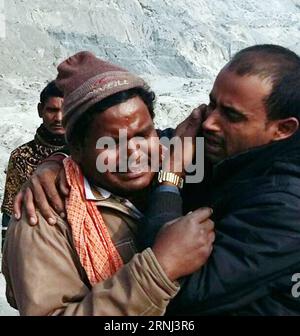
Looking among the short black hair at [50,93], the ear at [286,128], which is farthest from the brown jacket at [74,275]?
the short black hair at [50,93]

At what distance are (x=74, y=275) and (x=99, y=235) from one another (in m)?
0.14

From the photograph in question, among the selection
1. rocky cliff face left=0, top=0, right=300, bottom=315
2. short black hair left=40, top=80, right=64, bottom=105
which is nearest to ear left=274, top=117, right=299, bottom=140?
short black hair left=40, top=80, right=64, bottom=105

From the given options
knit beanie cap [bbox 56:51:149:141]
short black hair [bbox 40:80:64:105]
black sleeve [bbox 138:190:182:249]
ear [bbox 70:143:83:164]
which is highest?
short black hair [bbox 40:80:64:105]

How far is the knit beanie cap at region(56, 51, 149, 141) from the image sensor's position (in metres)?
1.77

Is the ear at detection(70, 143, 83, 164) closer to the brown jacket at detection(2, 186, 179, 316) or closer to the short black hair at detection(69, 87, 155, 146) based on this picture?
the short black hair at detection(69, 87, 155, 146)

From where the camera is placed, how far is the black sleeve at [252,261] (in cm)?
160

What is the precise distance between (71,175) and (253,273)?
65 centimetres

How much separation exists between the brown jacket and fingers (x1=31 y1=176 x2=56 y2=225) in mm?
20

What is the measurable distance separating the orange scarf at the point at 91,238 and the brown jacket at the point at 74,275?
4cm

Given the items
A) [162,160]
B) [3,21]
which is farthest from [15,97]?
[162,160]

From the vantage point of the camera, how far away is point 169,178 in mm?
1884

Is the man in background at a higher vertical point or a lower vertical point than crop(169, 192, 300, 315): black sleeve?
higher

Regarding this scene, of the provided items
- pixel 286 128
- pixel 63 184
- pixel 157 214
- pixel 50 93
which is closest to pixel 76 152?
pixel 63 184

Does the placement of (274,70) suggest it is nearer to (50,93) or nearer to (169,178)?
(169,178)
